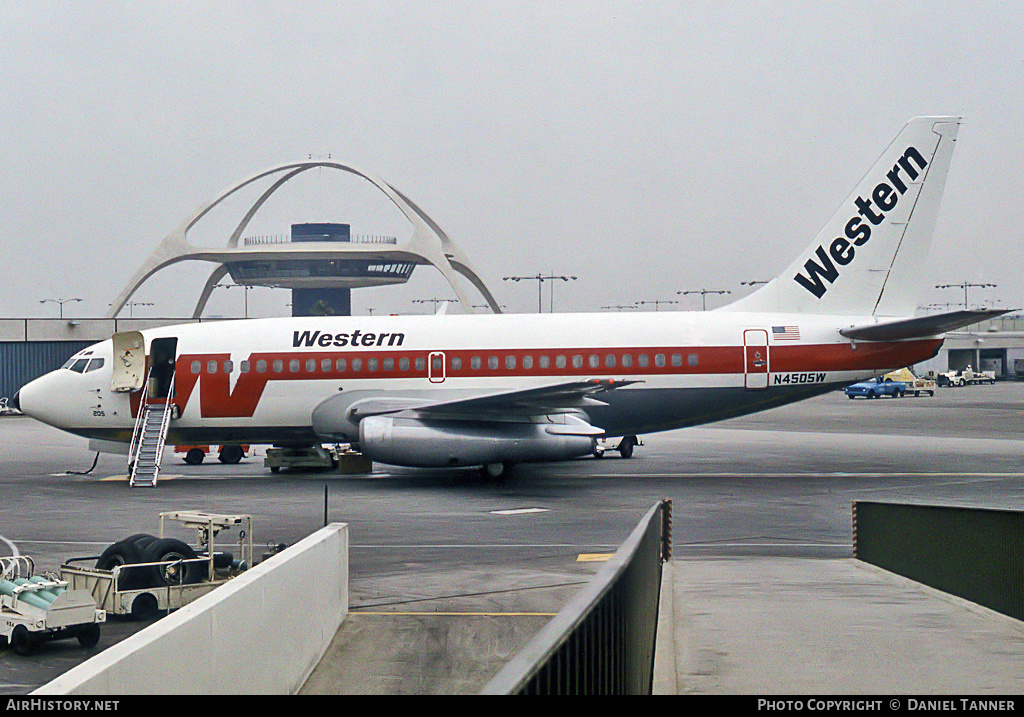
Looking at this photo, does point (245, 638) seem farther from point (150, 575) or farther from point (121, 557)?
point (121, 557)

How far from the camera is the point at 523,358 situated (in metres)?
28.1

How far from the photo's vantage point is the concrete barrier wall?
6.12m

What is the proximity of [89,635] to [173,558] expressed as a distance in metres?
2.07

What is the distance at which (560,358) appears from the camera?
2803cm

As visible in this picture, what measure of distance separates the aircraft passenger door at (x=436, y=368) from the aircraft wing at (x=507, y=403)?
0.64 meters

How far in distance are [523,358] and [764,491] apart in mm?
7059

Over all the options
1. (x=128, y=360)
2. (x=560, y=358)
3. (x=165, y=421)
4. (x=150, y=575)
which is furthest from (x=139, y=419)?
(x=150, y=575)

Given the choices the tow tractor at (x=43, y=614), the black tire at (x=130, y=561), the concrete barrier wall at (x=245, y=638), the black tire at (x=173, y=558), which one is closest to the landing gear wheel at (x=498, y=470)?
the black tire at (x=173, y=558)

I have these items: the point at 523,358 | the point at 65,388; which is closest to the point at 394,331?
the point at 523,358

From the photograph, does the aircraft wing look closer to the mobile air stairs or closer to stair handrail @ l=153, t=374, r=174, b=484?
stair handrail @ l=153, t=374, r=174, b=484

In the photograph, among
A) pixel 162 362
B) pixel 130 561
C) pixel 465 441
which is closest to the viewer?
pixel 130 561

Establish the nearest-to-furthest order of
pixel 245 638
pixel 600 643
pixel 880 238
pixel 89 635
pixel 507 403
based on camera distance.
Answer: pixel 600 643, pixel 245 638, pixel 89 635, pixel 507 403, pixel 880 238

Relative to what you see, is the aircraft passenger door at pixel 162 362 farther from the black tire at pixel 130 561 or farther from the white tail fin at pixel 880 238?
the black tire at pixel 130 561

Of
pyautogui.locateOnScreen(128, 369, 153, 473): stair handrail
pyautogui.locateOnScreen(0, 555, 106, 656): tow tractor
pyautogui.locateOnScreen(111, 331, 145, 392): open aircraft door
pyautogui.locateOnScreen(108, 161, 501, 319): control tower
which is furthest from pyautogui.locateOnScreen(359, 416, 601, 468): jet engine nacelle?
pyautogui.locateOnScreen(108, 161, 501, 319): control tower
